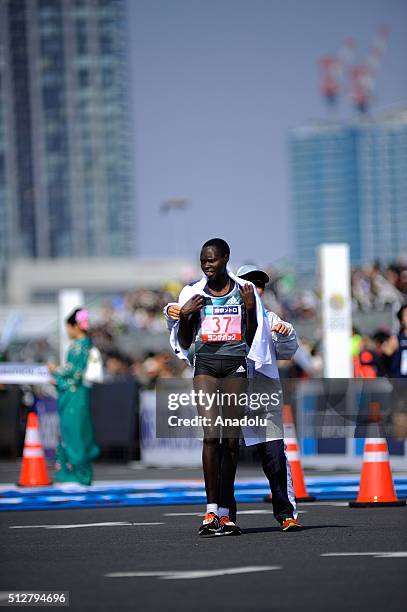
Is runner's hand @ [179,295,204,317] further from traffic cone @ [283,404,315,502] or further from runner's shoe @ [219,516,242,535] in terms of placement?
traffic cone @ [283,404,315,502]

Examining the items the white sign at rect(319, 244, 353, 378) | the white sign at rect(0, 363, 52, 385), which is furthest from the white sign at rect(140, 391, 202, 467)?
the white sign at rect(319, 244, 353, 378)

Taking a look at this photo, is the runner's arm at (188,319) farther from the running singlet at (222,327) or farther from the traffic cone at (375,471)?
the traffic cone at (375,471)

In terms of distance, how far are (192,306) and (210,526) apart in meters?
1.38

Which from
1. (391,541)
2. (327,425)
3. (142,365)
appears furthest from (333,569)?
(142,365)

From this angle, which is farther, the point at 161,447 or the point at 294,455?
the point at 161,447

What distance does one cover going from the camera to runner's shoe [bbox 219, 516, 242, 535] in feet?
33.0

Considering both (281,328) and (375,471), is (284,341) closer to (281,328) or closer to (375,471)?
(281,328)

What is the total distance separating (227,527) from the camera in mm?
10070

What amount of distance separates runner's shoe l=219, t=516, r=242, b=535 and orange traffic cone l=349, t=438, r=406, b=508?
2.49 metres

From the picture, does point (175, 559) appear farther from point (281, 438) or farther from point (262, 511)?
point (262, 511)

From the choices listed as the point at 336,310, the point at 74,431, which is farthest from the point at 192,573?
the point at 336,310

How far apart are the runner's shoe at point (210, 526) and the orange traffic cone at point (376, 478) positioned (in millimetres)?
2630

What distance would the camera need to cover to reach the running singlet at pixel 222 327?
390 inches
